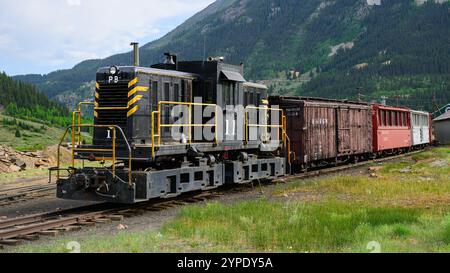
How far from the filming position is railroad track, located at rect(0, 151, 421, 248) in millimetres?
9920

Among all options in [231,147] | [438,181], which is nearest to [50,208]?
[231,147]

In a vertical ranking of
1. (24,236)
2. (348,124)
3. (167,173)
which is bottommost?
(24,236)

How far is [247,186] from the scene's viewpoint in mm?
17969

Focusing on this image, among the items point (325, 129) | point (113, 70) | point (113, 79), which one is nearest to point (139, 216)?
point (113, 79)

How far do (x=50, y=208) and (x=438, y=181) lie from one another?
12.4 metres

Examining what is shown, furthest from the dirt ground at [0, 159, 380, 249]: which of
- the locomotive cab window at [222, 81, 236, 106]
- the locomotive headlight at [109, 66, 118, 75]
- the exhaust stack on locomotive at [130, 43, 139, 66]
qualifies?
the exhaust stack on locomotive at [130, 43, 139, 66]

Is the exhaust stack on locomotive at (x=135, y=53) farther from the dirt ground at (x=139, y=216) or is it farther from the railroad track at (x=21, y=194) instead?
the railroad track at (x=21, y=194)

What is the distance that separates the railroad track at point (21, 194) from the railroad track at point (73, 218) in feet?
10.2

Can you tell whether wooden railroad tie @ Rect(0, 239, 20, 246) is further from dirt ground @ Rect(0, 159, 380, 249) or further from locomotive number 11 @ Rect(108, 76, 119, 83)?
locomotive number 11 @ Rect(108, 76, 119, 83)

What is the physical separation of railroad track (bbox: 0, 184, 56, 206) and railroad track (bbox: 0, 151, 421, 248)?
3119 millimetres

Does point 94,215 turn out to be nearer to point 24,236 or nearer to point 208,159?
point 24,236

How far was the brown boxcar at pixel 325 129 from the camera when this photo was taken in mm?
21344

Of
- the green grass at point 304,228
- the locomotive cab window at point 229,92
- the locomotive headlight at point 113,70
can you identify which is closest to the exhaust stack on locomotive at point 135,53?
the locomotive headlight at point 113,70

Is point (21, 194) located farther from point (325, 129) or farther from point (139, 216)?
point (325, 129)
